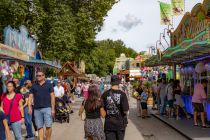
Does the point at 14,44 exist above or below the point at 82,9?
below

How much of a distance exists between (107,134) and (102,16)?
25.5 metres

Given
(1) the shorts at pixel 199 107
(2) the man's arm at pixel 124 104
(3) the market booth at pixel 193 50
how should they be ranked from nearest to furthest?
(2) the man's arm at pixel 124 104
(3) the market booth at pixel 193 50
(1) the shorts at pixel 199 107

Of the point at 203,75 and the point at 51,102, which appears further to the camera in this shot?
the point at 203,75

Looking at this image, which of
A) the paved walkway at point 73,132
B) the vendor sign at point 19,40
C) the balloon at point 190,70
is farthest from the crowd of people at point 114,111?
the balloon at point 190,70

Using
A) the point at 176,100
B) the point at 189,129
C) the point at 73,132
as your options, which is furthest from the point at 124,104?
the point at 176,100

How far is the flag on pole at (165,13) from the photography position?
26.4 meters

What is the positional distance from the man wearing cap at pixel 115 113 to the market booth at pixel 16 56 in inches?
245

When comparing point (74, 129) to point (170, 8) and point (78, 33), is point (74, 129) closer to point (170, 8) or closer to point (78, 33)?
point (170, 8)

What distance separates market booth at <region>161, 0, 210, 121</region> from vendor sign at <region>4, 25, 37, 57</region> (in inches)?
268

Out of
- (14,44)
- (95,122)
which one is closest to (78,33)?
(14,44)

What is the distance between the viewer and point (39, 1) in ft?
92.8

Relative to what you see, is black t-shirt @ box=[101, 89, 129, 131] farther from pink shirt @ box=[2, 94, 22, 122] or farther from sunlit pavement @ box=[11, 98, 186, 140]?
sunlit pavement @ box=[11, 98, 186, 140]

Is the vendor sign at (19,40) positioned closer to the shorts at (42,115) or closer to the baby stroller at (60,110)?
the baby stroller at (60,110)

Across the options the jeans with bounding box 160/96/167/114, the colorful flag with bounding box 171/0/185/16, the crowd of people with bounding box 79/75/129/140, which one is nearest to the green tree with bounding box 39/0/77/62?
the colorful flag with bounding box 171/0/185/16
